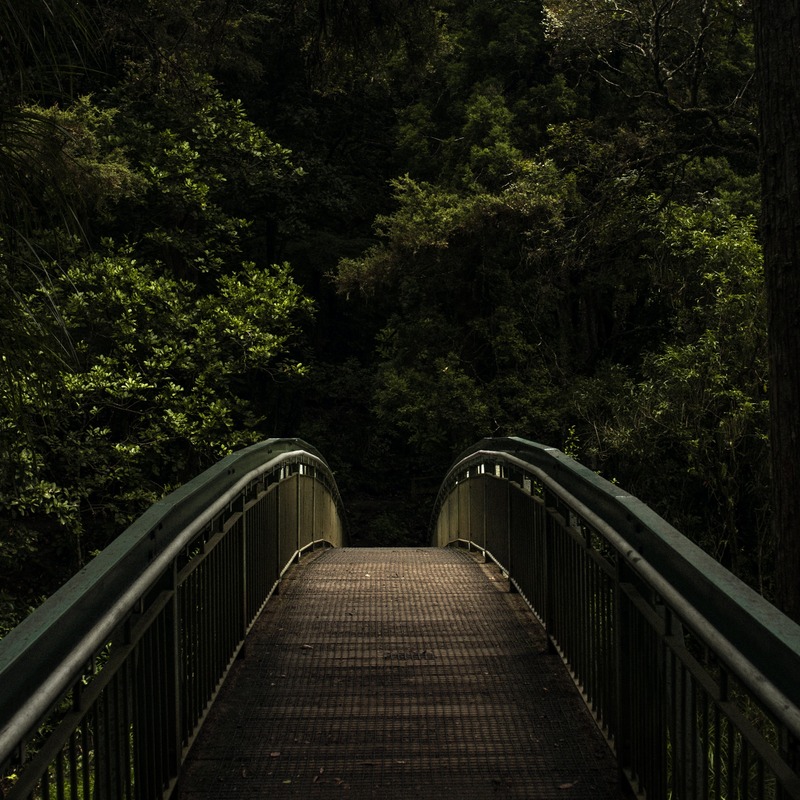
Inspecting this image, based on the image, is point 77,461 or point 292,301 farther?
point 292,301

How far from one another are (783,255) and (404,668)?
118 inches

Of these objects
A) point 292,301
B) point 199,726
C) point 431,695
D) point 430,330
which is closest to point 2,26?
point 199,726

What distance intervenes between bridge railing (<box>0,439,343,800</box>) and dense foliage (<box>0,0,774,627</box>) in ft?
3.80

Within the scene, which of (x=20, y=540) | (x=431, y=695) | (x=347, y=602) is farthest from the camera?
(x=20, y=540)

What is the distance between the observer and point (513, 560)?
7.61 metres

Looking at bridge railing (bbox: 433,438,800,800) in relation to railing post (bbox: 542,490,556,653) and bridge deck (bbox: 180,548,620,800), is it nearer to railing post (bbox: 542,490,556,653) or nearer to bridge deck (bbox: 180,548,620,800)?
railing post (bbox: 542,490,556,653)

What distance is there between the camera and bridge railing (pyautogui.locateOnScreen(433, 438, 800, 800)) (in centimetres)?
232

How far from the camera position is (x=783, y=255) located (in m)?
5.65

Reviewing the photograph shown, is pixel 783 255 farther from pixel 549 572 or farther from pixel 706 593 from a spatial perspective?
pixel 706 593

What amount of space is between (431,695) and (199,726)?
4.01ft

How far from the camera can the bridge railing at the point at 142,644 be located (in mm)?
2355

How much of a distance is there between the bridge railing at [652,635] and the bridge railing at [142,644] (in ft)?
5.06

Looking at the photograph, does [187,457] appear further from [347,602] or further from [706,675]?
[706,675]

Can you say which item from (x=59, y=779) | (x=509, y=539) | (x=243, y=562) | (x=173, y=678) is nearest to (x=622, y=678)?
(x=173, y=678)
